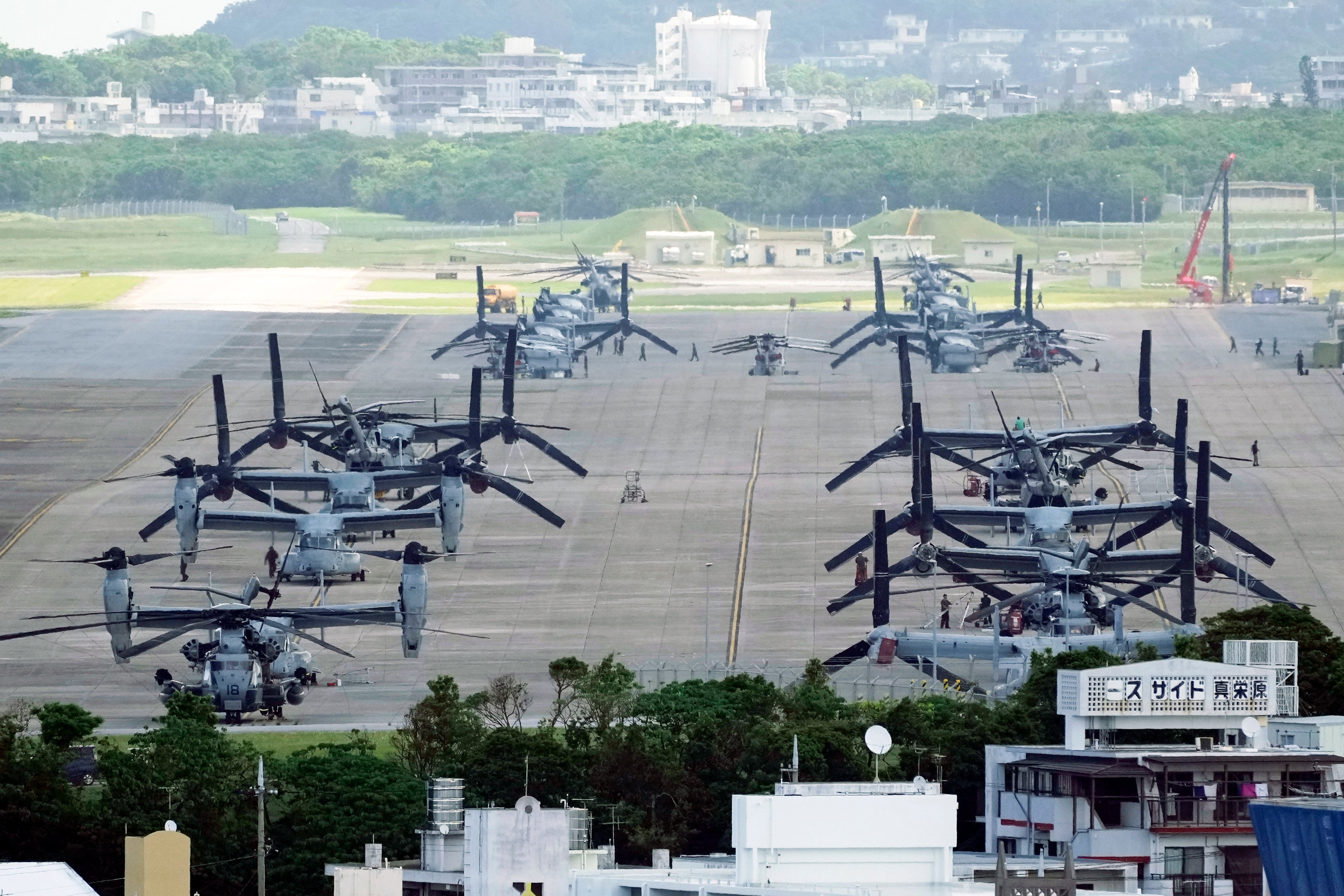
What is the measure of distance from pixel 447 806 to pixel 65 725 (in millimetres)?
24169

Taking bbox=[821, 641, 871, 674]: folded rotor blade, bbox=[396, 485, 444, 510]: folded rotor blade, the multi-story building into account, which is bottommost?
bbox=[821, 641, 871, 674]: folded rotor blade

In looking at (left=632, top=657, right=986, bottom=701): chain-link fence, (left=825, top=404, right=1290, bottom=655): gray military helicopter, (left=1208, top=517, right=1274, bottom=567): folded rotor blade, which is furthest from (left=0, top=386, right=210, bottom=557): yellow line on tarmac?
(left=1208, top=517, right=1274, bottom=567): folded rotor blade

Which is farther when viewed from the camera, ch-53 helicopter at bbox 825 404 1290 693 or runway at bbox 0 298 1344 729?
runway at bbox 0 298 1344 729

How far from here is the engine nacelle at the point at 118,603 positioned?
11431cm

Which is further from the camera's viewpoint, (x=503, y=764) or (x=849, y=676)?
(x=849, y=676)

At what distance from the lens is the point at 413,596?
116500 mm

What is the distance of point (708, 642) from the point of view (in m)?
128

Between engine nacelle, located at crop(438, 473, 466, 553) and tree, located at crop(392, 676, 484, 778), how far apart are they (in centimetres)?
3463

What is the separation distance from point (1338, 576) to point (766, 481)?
125ft

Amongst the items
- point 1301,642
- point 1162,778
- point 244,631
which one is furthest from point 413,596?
point 1162,778

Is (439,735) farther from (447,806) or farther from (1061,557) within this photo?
(1061,557)

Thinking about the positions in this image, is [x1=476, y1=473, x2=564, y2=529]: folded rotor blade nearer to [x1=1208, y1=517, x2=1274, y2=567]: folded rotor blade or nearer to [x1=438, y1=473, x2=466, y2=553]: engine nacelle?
[x1=438, y1=473, x2=466, y2=553]: engine nacelle

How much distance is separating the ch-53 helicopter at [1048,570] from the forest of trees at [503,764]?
919 centimetres

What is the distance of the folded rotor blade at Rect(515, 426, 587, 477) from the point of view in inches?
6309
